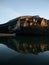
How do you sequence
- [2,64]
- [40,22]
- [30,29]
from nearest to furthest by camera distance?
[2,64] < [30,29] < [40,22]

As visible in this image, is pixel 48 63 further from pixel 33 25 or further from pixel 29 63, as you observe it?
pixel 33 25

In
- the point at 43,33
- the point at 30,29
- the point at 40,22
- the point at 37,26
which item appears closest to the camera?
the point at 43,33

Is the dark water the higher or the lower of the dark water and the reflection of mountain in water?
the higher

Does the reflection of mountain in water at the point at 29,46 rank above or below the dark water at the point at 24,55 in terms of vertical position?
below

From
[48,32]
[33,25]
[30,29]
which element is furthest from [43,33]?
[33,25]

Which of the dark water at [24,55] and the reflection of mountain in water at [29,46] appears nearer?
the dark water at [24,55]

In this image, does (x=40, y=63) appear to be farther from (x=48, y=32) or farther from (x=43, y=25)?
(x=43, y=25)

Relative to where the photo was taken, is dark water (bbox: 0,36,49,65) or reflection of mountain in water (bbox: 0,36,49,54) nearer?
dark water (bbox: 0,36,49,65)

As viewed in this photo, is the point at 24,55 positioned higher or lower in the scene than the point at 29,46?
higher

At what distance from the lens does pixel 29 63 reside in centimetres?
2114

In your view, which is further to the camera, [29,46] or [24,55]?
[29,46]

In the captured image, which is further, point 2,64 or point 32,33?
point 32,33

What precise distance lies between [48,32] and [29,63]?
77.2m

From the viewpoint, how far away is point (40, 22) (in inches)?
4665
